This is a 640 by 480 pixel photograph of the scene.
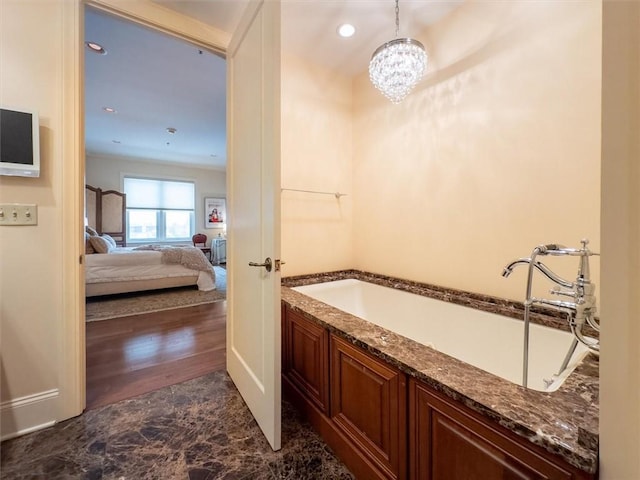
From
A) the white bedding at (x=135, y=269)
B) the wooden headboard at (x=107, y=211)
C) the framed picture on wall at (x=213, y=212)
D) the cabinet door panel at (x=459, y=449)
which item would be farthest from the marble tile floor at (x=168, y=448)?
the framed picture on wall at (x=213, y=212)

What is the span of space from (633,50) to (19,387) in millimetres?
2570

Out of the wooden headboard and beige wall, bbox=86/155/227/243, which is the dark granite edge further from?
the wooden headboard

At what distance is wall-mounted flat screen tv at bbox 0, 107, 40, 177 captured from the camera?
1.31 m

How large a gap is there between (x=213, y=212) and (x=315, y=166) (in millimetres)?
5495

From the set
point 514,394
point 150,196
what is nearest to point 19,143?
point 514,394

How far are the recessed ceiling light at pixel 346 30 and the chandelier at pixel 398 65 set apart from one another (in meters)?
0.50

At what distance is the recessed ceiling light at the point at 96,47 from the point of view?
92.4 inches

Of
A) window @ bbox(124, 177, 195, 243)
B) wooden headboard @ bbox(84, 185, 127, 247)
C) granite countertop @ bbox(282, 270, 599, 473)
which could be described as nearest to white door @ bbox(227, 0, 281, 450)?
granite countertop @ bbox(282, 270, 599, 473)

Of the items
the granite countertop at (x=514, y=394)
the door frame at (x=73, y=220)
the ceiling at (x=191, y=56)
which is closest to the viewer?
the granite countertop at (x=514, y=394)

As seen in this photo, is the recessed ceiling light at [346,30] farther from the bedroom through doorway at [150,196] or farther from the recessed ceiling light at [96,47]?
the recessed ceiling light at [96,47]

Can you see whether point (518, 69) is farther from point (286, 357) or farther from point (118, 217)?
point (118, 217)

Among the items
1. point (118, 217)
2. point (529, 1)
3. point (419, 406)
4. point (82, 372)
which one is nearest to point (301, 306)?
point (419, 406)

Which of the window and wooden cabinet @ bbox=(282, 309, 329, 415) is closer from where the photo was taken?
wooden cabinet @ bbox=(282, 309, 329, 415)

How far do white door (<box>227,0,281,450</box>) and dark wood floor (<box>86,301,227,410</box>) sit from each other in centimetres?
51
